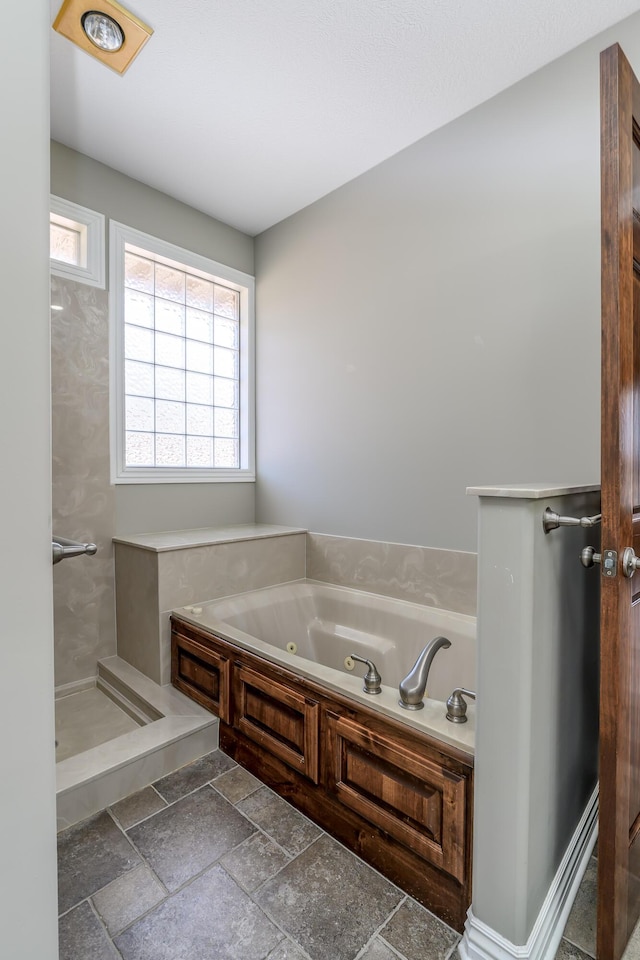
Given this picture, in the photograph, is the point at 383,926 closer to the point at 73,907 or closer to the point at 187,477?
the point at 73,907

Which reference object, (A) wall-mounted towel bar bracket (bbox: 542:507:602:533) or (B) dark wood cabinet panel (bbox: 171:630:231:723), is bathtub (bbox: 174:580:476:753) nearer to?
(B) dark wood cabinet panel (bbox: 171:630:231:723)

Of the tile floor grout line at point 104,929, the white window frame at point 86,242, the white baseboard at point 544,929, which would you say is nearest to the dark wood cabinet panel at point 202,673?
the tile floor grout line at point 104,929

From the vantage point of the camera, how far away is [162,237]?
2.82 m

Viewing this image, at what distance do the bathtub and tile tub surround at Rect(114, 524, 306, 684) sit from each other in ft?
0.29

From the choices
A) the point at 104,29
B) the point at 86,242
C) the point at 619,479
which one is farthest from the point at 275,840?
the point at 104,29

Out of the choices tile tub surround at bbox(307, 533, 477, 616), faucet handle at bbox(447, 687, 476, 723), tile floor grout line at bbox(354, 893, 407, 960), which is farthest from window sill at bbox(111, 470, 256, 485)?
tile floor grout line at bbox(354, 893, 407, 960)

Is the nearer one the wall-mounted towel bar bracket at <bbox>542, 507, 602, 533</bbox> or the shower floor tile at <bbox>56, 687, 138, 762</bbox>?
the wall-mounted towel bar bracket at <bbox>542, 507, 602, 533</bbox>

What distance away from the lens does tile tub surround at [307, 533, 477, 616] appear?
2.21m

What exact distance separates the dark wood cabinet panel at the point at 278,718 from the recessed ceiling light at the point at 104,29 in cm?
253

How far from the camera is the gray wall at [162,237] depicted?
248 cm

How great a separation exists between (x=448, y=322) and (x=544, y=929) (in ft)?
7.15

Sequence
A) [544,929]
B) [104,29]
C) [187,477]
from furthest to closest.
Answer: [187,477] → [104,29] → [544,929]

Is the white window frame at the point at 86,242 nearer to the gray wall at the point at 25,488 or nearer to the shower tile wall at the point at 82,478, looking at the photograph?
the shower tile wall at the point at 82,478

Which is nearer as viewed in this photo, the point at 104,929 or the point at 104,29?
the point at 104,929
